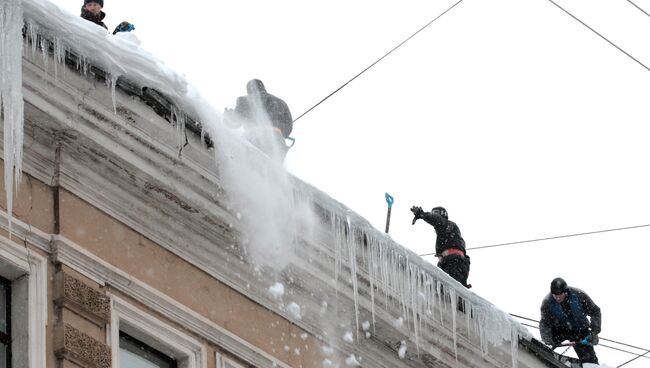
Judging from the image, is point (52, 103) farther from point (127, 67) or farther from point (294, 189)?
point (294, 189)

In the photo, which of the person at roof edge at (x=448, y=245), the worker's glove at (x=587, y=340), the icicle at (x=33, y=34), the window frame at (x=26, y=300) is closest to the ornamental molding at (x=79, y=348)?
the window frame at (x=26, y=300)

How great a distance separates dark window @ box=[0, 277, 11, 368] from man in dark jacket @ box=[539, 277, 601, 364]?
8.47m

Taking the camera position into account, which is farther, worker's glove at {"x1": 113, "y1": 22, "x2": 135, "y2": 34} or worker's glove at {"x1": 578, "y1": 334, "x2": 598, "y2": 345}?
worker's glove at {"x1": 578, "y1": 334, "x2": 598, "y2": 345}

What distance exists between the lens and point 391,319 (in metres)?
17.3

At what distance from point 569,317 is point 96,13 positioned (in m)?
6.75

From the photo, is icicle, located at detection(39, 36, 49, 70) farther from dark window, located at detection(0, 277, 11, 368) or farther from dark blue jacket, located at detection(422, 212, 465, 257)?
dark blue jacket, located at detection(422, 212, 465, 257)

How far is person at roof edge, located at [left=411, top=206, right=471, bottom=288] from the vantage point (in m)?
21.0

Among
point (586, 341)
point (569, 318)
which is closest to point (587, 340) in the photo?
point (586, 341)

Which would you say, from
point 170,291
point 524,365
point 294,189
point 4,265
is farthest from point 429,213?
point 4,265

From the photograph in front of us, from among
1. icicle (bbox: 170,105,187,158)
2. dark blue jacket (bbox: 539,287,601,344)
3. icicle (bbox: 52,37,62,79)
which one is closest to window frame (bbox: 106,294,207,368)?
icicle (bbox: 170,105,187,158)

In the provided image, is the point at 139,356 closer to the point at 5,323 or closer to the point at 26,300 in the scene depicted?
the point at 26,300

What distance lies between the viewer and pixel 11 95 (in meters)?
14.2

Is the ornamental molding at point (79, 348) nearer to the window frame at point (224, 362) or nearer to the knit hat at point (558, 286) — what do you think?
the window frame at point (224, 362)

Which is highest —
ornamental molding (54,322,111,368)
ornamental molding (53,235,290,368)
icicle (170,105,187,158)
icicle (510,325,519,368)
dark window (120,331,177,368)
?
icicle (170,105,187,158)
